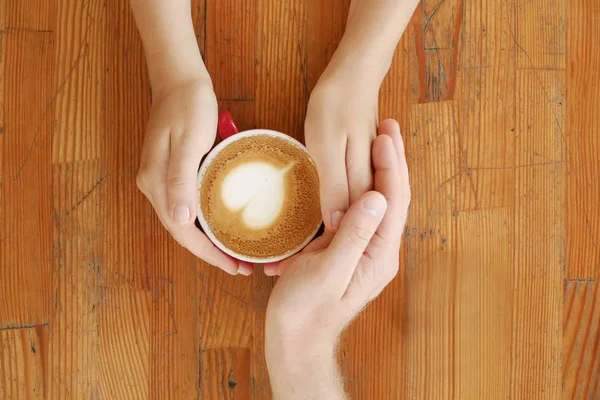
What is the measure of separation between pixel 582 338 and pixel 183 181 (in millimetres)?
594

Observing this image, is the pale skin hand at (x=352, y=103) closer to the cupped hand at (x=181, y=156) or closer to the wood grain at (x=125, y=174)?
the cupped hand at (x=181, y=156)

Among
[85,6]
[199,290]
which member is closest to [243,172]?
[199,290]

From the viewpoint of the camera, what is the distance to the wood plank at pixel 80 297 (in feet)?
2.27

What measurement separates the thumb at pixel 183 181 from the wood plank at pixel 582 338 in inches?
21.2

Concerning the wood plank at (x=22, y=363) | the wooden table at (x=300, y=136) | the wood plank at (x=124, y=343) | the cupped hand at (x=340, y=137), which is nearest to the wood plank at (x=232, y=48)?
the wooden table at (x=300, y=136)

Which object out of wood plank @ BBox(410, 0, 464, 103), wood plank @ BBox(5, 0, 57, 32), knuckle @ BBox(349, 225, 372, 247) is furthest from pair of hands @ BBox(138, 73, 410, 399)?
wood plank @ BBox(5, 0, 57, 32)

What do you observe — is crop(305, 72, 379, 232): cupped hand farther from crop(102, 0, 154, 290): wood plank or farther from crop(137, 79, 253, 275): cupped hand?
crop(102, 0, 154, 290): wood plank

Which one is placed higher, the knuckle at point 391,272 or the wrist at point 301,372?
the knuckle at point 391,272

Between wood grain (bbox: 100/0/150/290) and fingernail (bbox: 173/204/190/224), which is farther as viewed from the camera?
wood grain (bbox: 100/0/150/290)

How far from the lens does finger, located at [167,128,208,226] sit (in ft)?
Answer: 1.88

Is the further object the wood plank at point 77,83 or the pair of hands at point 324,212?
the wood plank at point 77,83

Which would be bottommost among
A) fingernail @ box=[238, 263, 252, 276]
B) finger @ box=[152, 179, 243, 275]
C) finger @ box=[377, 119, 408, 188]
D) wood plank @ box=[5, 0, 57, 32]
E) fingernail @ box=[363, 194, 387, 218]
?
fingernail @ box=[238, 263, 252, 276]

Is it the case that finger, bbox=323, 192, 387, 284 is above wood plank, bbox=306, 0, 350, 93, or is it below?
below

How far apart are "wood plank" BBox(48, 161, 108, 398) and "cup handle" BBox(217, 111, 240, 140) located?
0.19 meters
